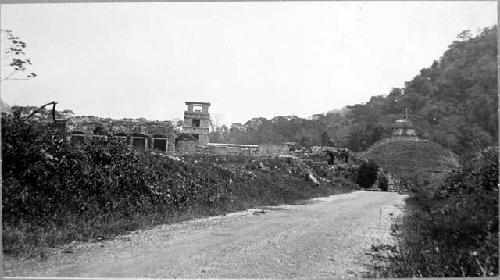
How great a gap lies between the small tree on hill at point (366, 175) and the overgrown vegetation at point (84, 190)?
23133 millimetres

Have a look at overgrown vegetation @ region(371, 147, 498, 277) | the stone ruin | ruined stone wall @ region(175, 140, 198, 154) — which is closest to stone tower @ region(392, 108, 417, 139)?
the stone ruin

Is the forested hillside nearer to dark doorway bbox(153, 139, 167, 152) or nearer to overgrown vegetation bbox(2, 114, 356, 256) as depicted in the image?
overgrown vegetation bbox(2, 114, 356, 256)

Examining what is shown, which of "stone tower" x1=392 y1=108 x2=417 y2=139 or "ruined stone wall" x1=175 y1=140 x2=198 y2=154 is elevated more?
"stone tower" x1=392 y1=108 x2=417 y2=139

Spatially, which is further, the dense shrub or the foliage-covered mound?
the foliage-covered mound

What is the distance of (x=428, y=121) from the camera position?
1594 inches

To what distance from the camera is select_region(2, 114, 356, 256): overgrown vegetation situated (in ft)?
23.3

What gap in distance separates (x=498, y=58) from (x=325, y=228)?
4.88 meters

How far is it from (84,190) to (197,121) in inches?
986

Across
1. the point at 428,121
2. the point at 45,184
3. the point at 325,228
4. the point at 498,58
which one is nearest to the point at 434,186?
the point at 325,228

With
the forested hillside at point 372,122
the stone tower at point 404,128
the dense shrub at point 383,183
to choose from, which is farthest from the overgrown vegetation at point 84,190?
the stone tower at point 404,128

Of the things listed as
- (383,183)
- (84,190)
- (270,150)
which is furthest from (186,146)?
(84,190)

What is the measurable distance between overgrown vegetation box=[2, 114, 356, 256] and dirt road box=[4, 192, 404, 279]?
61 cm

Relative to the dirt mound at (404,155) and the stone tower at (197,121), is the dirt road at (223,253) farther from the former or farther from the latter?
the dirt mound at (404,155)

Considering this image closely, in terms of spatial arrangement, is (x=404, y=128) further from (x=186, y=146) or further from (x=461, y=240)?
(x=461, y=240)
